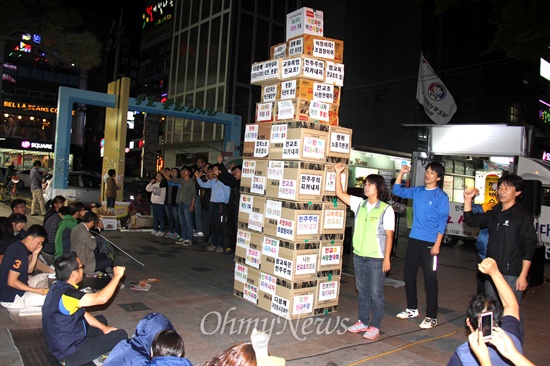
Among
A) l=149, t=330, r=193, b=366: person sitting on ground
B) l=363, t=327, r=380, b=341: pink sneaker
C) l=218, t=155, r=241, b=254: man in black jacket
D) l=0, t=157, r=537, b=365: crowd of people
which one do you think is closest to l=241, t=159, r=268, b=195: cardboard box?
l=0, t=157, r=537, b=365: crowd of people

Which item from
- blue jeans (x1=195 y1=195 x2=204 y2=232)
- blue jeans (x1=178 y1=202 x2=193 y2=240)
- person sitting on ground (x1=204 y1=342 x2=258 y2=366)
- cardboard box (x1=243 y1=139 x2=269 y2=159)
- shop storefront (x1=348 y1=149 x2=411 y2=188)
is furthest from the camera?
shop storefront (x1=348 y1=149 x2=411 y2=188)

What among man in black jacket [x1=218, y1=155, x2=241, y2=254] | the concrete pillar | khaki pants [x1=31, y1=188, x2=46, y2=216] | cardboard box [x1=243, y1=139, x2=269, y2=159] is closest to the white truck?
man in black jacket [x1=218, y1=155, x2=241, y2=254]

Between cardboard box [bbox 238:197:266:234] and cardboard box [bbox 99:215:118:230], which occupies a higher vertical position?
cardboard box [bbox 238:197:266:234]

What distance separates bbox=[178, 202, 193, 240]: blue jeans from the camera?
11.6 meters

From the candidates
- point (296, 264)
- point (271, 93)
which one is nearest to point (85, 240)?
point (296, 264)

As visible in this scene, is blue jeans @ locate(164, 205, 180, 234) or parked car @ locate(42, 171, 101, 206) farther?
parked car @ locate(42, 171, 101, 206)

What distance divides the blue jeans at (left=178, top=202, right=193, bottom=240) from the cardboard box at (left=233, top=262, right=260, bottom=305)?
16.7 feet

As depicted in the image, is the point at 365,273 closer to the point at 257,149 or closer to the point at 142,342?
the point at 257,149

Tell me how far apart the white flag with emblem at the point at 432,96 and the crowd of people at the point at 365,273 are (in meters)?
10.1

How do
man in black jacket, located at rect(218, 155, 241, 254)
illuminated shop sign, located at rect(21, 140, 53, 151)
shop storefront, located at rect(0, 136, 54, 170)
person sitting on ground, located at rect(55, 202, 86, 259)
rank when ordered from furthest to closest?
illuminated shop sign, located at rect(21, 140, 53, 151), shop storefront, located at rect(0, 136, 54, 170), man in black jacket, located at rect(218, 155, 241, 254), person sitting on ground, located at rect(55, 202, 86, 259)

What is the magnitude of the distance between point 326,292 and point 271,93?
10.0ft

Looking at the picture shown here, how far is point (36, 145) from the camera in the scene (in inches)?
1850

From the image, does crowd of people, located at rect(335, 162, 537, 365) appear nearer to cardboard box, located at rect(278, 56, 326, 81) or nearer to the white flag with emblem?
cardboard box, located at rect(278, 56, 326, 81)
